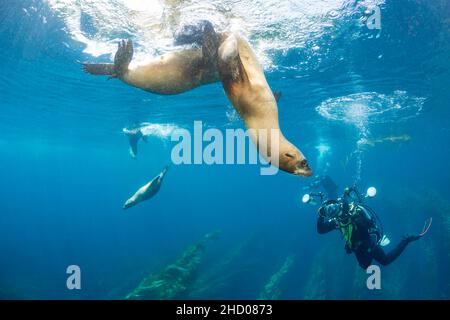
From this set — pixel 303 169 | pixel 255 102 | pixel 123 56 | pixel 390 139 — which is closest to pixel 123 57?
pixel 123 56

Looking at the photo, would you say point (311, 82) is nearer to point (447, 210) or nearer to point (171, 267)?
point (171, 267)

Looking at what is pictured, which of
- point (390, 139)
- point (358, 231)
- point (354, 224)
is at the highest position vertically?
point (390, 139)

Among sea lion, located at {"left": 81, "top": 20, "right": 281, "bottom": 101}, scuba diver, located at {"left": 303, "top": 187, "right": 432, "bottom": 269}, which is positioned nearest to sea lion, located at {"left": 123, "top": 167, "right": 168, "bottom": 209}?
scuba diver, located at {"left": 303, "top": 187, "right": 432, "bottom": 269}

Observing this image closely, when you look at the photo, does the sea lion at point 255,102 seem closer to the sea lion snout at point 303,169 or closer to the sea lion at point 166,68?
the sea lion snout at point 303,169

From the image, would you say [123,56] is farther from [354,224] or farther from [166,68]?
[354,224]

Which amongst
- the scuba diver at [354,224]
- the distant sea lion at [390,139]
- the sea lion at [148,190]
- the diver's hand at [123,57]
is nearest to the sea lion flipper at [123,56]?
the diver's hand at [123,57]

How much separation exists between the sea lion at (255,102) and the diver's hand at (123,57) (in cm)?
110

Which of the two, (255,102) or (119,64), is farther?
(119,64)

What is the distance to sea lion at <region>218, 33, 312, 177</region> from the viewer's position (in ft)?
9.45

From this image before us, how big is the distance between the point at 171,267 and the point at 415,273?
57.0 feet

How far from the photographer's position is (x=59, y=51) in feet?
44.6

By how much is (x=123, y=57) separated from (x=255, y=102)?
5.42 feet

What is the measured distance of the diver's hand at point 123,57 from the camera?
3.68 meters

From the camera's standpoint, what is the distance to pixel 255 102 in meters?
3.11
